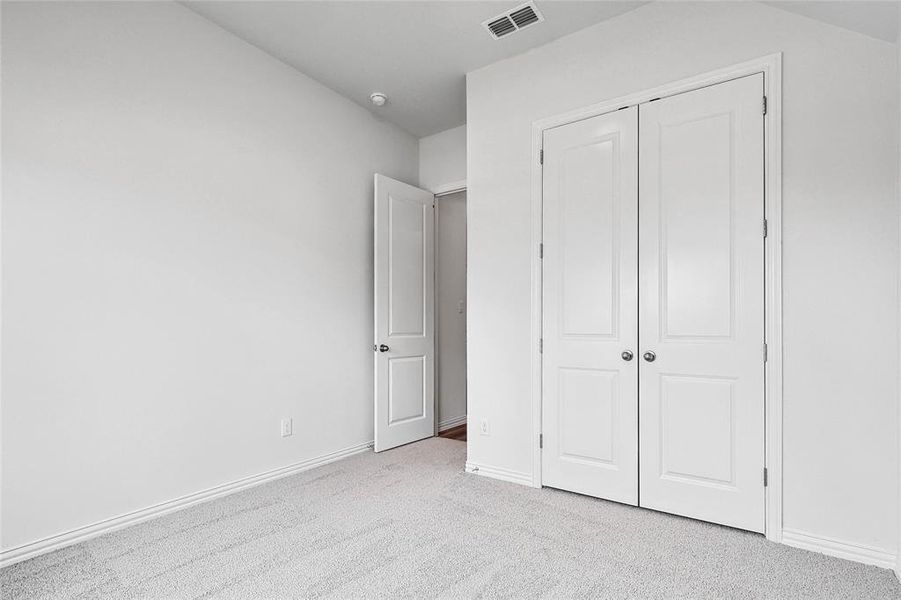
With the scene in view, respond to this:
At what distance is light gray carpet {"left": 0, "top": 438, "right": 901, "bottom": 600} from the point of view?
6.18ft

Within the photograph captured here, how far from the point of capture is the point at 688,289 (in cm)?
252

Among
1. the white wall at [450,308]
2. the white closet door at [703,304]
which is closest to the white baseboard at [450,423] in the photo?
the white wall at [450,308]

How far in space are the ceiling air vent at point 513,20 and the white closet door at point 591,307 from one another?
62 cm

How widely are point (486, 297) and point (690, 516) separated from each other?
1665 millimetres

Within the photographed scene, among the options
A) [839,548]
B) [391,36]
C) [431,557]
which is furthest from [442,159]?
[839,548]

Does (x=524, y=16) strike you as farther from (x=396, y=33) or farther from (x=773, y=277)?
(x=773, y=277)

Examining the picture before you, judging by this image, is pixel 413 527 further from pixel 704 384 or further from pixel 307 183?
pixel 307 183

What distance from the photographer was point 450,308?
4902 millimetres

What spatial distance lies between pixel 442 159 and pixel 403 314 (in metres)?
1.46

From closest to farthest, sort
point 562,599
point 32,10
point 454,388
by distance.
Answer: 1. point 562,599
2. point 32,10
3. point 454,388

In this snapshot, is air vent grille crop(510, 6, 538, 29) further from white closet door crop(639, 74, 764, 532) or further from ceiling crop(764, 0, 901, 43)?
ceiling crop(764, 0, 901, 43)

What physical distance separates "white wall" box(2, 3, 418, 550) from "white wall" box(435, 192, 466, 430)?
1149mm

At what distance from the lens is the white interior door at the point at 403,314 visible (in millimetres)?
3887

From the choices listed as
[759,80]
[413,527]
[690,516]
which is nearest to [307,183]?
[413,527]
